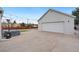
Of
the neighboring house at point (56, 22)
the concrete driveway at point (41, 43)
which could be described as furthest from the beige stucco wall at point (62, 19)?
the concrete driveway at point (41, 43)

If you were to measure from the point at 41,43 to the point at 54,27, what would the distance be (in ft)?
1.22

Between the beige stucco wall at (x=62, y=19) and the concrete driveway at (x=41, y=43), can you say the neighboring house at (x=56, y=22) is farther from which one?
the concrete driveway at (x=41, y=43)

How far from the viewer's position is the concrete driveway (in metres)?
4.22

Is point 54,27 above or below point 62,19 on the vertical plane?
below

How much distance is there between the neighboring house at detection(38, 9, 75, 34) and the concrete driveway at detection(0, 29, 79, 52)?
10 cm

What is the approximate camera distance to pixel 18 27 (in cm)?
433

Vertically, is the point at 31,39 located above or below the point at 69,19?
below

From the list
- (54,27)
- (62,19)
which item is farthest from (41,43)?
(62,19)

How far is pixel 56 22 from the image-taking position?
4312 mm

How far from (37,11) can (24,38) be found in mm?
513

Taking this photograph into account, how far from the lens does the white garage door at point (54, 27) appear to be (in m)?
4.32

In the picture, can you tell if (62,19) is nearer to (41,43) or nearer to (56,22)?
(56,22)
